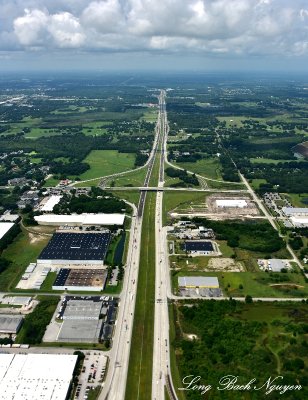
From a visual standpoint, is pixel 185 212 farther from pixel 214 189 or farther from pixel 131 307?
pixel 131 307

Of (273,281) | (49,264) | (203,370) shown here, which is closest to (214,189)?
(273,281)

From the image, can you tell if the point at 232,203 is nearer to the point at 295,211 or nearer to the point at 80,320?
the point at 295,211

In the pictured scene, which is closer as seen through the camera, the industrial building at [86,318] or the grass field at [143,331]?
the grass field at [143,331]

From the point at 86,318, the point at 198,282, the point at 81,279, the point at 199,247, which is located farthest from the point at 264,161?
the point at 86,318

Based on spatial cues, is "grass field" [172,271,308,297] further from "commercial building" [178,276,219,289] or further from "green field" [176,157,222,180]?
"green field" [176,157,222,180]

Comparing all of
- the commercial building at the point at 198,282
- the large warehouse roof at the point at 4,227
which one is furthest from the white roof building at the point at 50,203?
the commercial building at the point at 198,282

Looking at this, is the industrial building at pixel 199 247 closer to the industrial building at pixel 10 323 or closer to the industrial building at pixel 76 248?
the industrial building at pixel 76 248
